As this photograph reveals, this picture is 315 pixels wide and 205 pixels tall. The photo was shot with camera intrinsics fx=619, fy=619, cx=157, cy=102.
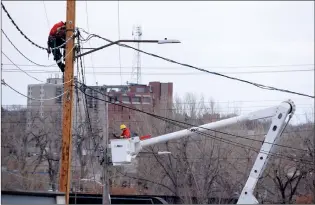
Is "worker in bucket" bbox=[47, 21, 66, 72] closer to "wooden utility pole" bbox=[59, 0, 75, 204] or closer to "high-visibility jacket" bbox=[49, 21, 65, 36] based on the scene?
"high-visibility jacket" bbox=[49, 21, 65, 36]

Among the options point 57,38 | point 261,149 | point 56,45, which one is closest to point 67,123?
point 56,45

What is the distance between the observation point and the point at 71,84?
52.2ft

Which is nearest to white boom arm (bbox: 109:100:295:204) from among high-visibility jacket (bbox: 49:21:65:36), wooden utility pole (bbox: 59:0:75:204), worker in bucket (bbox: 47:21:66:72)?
wooden utility pole (bbox: 59:0:75:204)

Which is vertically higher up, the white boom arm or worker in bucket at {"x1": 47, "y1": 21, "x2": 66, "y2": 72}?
worker in bucket at {"x1": 47, "y1": 21, "x2": 66, "y2": 72}

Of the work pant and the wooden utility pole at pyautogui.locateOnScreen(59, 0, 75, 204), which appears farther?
the work pant

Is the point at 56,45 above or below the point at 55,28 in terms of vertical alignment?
below

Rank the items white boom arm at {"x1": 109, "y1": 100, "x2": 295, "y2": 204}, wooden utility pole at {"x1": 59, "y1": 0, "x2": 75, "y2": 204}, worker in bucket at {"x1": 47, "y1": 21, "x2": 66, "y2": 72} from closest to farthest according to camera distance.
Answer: wooden utility pole at {"x1": 59, "y1": 0, "x2": 75, "y2": 204} → worker in bucket at {"x1": 47, "y1": 21, "x2": 66, "y2": 72} → white boom arm at {"x1": 109, "y1": 100, "x2": 295, "y2": 204}

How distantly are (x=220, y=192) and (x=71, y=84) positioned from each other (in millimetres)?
20924

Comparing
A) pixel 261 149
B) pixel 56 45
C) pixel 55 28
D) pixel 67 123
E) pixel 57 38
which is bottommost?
pixel 261 149

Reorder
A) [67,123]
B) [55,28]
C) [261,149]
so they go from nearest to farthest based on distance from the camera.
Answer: [67,123] → [55,28] → [261,149]

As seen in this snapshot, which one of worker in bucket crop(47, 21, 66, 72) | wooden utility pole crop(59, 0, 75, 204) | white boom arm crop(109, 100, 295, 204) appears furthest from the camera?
white boom arm crop(109, 100, 295, 204)

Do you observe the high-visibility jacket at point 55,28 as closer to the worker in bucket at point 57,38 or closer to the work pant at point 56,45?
the worker in bucket at point 57,38

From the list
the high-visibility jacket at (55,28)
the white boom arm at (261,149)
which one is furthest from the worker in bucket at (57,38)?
the white boom arm at (261,149)

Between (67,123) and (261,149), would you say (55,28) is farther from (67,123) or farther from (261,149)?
(261,149)
